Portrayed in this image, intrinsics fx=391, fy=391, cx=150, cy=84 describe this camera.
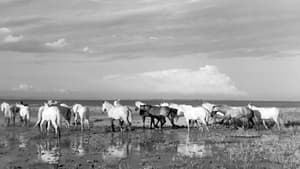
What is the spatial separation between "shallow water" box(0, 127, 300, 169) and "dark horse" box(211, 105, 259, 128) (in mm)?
5632

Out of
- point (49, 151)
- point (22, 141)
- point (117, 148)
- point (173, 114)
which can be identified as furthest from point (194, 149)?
point (173, 114)

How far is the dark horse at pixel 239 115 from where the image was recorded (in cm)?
2608

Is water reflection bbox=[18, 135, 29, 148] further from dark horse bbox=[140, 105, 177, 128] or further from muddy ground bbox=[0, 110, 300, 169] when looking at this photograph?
dark horse bbox=[140, 105, 177, 128]

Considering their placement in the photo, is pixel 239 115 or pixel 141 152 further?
pixel 239 115

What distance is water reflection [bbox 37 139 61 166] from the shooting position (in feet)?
43.3

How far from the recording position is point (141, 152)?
15.0 meters

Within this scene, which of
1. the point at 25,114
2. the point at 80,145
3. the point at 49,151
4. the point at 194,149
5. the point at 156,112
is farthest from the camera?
the point at 25,114

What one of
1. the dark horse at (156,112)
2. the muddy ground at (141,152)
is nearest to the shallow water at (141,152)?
the muddy ground at (141,152)

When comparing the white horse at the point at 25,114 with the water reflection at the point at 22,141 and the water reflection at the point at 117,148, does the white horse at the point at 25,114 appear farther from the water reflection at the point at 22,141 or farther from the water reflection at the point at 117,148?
the water reflection at the point at 117,148

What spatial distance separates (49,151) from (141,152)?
3.58m

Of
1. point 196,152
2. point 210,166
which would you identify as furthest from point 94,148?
point 210,166

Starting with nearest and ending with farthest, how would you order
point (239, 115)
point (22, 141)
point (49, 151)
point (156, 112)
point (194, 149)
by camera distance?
1. point (49, 151)
2. point (194, 149)
3. point (22, 141)
4. point (239, 115)
5. point (156, 112)

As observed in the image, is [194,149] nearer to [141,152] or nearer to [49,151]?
[141,152]

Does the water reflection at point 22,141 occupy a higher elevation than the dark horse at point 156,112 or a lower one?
lower
